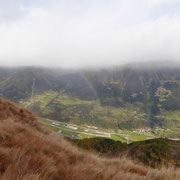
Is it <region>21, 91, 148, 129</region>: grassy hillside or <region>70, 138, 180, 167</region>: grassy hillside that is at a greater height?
<region>70, 138, 180, 167</region>: grassy hillside

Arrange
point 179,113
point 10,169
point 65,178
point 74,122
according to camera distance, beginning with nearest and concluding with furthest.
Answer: point 10,169 → point 65,178 → point 74,122 → point 179,113

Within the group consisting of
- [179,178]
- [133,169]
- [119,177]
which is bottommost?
[133,169]

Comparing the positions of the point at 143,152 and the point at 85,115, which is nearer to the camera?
the point at 143,152

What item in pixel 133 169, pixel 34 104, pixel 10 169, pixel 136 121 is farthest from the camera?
pixel 34 104

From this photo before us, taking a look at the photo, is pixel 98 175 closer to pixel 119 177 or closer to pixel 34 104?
pixel 119 177

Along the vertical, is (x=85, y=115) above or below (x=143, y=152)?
below

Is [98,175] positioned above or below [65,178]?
below

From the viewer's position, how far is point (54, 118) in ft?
452

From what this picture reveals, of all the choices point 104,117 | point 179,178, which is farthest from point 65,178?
point 104,117

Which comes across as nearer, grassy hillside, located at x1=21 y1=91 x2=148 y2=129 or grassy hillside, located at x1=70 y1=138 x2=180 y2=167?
grassy hillside, located at x1=70 y1=138 x2=180 y2=167

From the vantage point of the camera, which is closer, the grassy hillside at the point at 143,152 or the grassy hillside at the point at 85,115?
the grassy hillside at the point at 143,152

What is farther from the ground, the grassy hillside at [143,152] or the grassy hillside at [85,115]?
the grassy hillside at [143,152]

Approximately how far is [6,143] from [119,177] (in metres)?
2.90

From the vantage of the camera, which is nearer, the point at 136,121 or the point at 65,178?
the point at 65,178
